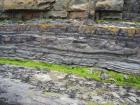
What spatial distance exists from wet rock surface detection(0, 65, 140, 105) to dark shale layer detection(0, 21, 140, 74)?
940 mm

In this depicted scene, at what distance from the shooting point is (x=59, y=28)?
1177 centimetres

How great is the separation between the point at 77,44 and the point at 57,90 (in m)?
2.26

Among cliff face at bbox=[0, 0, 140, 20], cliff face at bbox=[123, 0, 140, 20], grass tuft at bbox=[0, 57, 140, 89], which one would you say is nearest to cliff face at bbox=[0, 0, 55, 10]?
cliff face at bbox=[0, 0, 140, 20]

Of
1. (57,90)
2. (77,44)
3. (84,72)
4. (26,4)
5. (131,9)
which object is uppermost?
(26,4)

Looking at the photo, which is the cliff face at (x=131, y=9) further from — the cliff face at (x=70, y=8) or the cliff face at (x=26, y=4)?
the cliff face at (x=26, y=4)

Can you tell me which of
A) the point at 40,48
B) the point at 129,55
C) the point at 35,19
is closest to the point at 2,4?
the point at 35,19

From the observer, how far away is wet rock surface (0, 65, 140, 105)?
8.86 m

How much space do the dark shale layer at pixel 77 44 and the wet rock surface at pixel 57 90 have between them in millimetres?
940

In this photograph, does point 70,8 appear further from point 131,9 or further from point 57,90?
point 57,90

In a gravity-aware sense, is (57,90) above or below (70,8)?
below

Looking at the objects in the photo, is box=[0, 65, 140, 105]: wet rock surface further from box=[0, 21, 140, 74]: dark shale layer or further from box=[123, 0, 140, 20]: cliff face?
box=[123, 0, 140, 20]: cliff face

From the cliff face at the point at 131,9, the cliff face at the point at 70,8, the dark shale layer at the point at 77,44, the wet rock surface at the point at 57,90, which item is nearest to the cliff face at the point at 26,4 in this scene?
the cliff face at the point at 70,8

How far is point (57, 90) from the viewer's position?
371 inches

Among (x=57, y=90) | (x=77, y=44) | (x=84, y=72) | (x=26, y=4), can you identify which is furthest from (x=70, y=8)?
(x=57, y=90)
